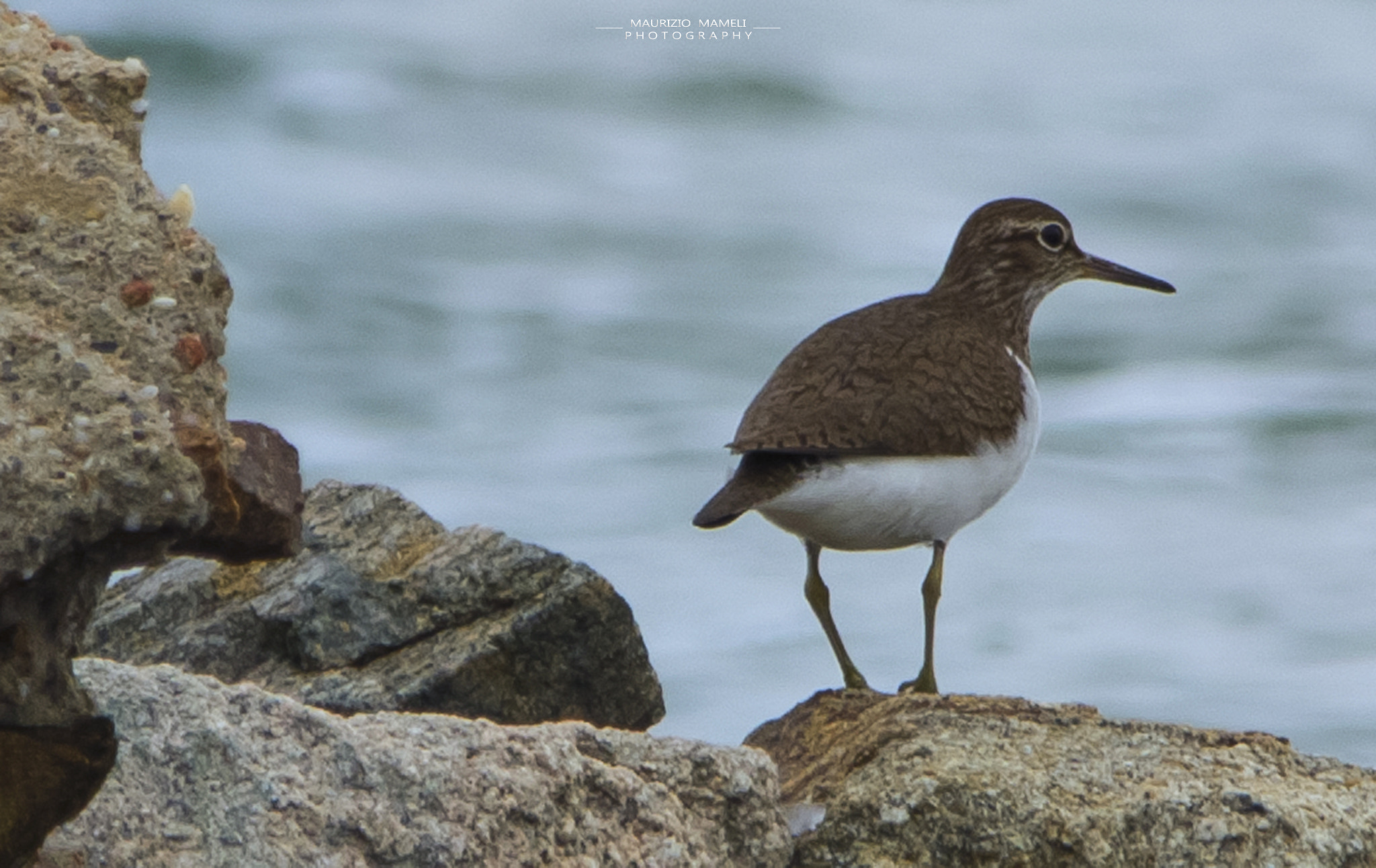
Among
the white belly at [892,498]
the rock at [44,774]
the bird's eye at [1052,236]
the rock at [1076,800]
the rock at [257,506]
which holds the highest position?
the bird's eye at [1052,236]

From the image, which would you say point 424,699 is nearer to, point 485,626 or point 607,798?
point 485,626

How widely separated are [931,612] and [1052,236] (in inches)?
77.0

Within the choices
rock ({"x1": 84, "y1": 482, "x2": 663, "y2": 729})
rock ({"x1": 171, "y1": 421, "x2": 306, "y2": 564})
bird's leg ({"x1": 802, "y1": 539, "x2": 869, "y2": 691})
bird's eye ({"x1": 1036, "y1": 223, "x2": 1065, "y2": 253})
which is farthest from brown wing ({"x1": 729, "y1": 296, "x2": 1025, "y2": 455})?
rock ({"x1": 171, "y1": 421, "x2": 306, "y2": 564})

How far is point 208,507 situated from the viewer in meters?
2.80

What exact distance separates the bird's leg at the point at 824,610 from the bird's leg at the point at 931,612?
201 millimetres

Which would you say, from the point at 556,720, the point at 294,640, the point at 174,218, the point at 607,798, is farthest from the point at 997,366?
the point at 174,218

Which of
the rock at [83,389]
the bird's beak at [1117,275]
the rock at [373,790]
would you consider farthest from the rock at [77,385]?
the bird's beak at [1117,275]

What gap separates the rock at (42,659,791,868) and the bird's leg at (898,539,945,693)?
2.91 metres

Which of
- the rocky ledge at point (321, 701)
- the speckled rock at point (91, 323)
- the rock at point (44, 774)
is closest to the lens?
the speckled rock at point (91, 323)

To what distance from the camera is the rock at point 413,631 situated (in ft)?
16.9

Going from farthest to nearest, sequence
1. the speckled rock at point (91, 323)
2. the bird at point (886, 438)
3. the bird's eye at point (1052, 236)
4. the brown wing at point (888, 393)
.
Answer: the bird's eye at point (1052, 236)
the brown wing at point (888, 393)
the bird at point (886, 438)
the speckled rock at point (91, 323)

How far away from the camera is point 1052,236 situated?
7914 mm

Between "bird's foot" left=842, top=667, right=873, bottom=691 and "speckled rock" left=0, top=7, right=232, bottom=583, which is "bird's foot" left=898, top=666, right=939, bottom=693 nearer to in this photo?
"bird's foot" left=842, top=667, right=873, bottom=691

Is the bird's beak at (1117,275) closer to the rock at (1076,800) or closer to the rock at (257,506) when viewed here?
the rock at (1076,800)
